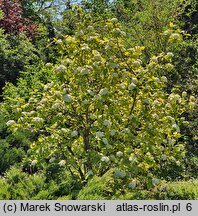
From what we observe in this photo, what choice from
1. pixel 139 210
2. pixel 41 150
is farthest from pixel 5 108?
pixel 139 210

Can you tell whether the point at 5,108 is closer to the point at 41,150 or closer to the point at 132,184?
the point at 41,150

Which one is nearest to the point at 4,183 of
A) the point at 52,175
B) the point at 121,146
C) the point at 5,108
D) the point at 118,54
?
the point at 52,175

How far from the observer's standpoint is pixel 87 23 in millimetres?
3582

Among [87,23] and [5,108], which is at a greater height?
[87,23]

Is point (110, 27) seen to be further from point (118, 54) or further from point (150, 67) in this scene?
point (150, 67)

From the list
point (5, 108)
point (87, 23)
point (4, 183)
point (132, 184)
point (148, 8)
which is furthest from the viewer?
point (148, 8)

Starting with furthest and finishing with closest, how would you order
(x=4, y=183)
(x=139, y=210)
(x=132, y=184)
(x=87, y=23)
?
(x=87, y=23)
(x=132, y=184)
(x=4, y=183)
(x=139, y=210)

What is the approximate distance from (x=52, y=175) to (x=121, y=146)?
2.45ft

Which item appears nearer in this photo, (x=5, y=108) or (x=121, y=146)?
(x=121, y=146)

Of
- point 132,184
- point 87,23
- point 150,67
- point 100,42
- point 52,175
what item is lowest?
point 132,184

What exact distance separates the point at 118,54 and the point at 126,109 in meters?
0.60

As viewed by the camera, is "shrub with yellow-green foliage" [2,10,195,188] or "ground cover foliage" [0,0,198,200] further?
"shrub with yellow-green foliage" [2,10,195,188]

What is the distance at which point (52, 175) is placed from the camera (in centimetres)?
332

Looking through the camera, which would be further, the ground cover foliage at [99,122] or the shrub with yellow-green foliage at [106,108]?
the shrub with yellow-green foliage at [106,108]
